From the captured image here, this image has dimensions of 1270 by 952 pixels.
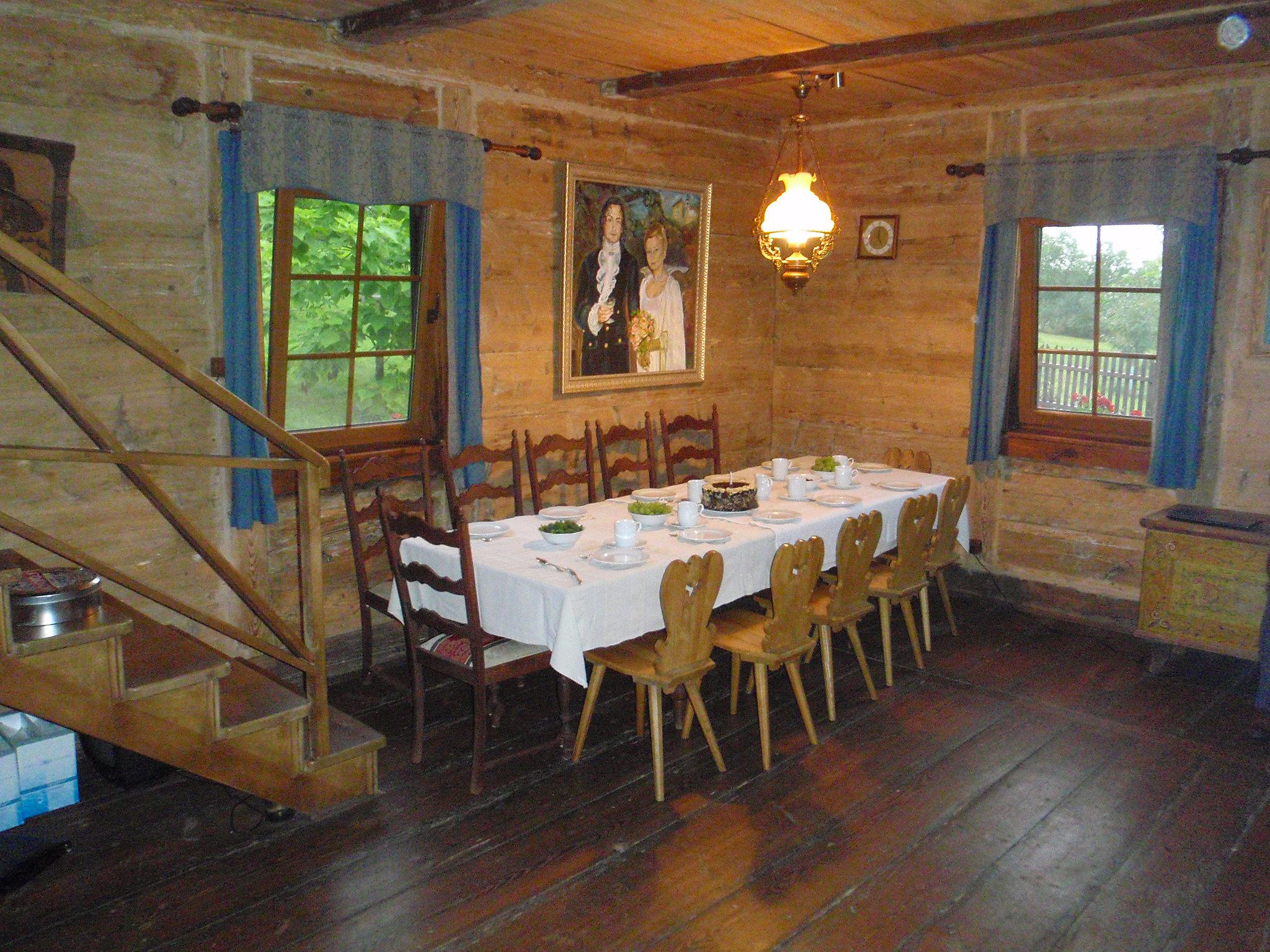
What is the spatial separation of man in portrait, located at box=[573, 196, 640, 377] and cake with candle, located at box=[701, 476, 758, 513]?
1297 mm

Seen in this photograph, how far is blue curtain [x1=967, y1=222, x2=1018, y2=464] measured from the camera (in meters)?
5.29

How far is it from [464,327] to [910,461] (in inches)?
94.4

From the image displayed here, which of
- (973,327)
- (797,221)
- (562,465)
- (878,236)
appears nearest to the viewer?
(797,221)

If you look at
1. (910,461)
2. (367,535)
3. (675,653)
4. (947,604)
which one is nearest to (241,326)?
(367,535)

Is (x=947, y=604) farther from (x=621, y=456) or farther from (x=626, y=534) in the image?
(x=626, y=534)

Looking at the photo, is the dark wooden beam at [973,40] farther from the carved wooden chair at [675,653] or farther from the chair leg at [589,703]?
the chair leg at [589,703]

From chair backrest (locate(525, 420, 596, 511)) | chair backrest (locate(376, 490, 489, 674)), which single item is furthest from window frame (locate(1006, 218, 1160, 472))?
chair backrest (locate(376, 490, 489, 674))

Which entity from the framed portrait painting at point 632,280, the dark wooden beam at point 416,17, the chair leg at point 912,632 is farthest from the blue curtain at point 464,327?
the chair leg at point 912,632

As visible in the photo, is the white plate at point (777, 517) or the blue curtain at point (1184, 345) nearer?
the white plate at point (777, 517)

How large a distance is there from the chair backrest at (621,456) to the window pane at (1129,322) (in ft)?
7.68

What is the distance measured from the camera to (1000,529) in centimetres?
561

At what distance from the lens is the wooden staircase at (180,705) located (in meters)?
2.63

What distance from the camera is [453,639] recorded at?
143 inches

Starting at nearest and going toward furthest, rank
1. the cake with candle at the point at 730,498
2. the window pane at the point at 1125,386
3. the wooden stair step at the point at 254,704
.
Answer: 1. the wooden stair step at the point at 254,704
2. the cake with candle at the point at 730,498
3. the window pane at the point at 1125,386
